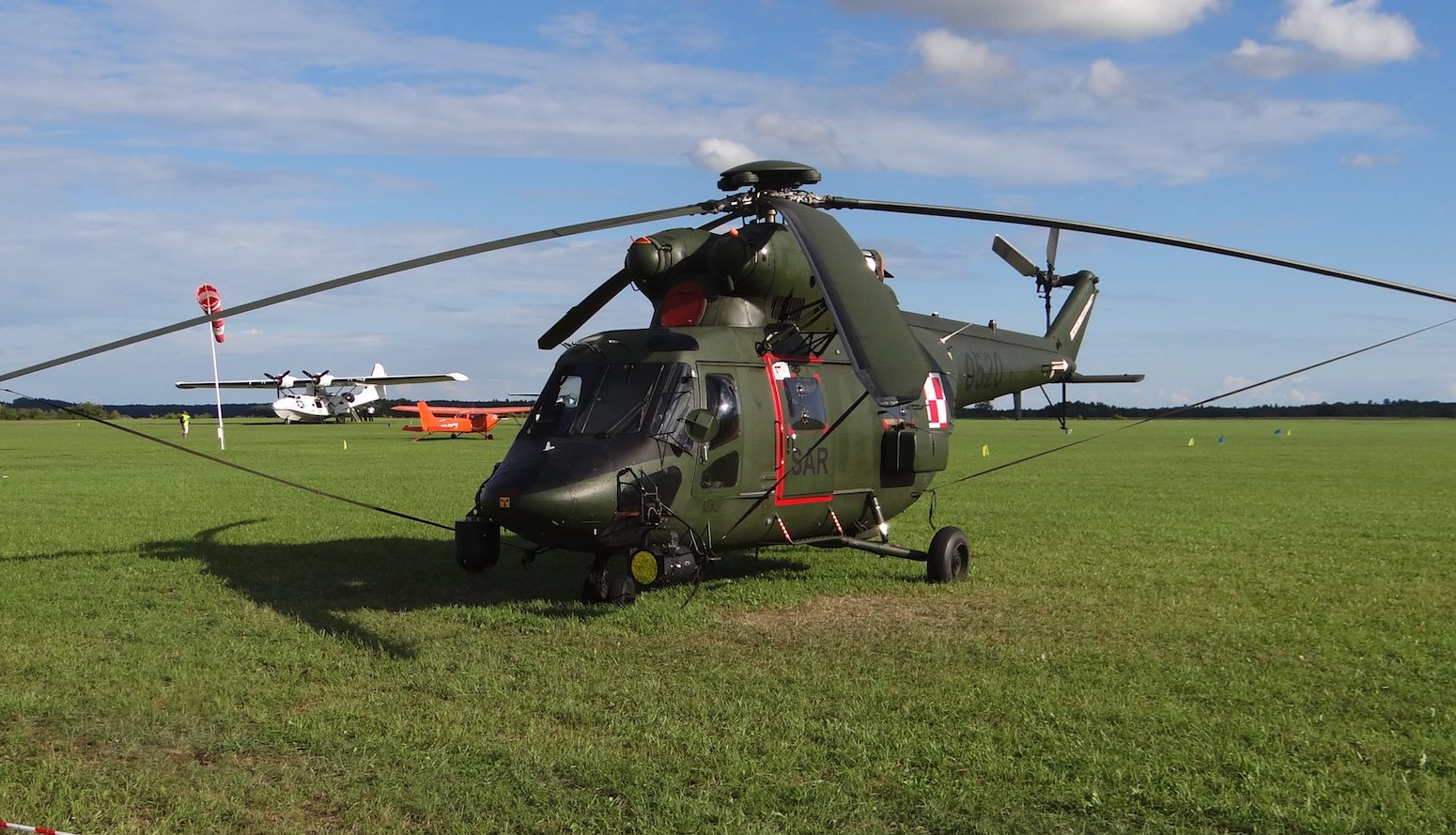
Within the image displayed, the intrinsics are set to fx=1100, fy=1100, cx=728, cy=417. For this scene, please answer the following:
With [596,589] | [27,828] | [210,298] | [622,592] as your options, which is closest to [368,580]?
[596,589]

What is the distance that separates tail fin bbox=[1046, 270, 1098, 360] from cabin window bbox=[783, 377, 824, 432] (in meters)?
6.16

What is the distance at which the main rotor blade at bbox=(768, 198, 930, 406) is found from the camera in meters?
6.96

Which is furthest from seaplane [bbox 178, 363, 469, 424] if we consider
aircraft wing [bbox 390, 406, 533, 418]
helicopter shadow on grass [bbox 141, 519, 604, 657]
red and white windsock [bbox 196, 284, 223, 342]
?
helicopter shadow on grass [bbox 141, 519, 604, 657]

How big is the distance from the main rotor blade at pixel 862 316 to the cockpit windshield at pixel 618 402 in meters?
2.30

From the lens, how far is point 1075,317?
16750 millimetres

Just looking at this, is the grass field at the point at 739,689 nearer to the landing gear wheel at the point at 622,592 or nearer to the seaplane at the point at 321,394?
the landing gear wheel at the point at 622,592

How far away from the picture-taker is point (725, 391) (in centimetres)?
1077

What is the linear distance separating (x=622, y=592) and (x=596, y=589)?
0.86ft

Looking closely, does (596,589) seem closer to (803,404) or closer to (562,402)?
(562,402)

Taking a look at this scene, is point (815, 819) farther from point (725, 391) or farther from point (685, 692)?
point (725, 391)

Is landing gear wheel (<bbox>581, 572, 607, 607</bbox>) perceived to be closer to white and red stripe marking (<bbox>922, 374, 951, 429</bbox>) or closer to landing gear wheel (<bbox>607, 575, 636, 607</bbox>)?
landing gear wheel (<bbox>607, 575, 636, 607</bbox>)

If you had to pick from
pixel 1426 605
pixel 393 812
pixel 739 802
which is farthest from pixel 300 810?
pixel 1426 605

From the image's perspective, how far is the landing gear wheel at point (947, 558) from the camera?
1229cm

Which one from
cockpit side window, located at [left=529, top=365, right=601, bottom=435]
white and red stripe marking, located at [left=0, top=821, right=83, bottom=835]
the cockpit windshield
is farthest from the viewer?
cockpit side window, located at [left=529, top=365, right=601, bottom=435]
